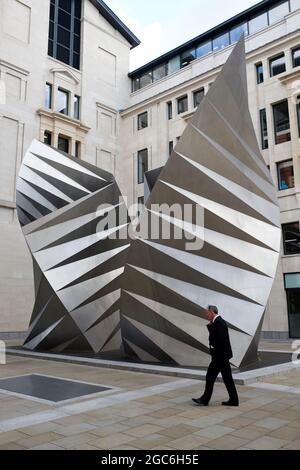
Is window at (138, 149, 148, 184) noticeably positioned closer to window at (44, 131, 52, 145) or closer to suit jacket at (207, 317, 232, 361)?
window at (44, 131, 52, 145)

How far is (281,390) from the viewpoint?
29.9 feet

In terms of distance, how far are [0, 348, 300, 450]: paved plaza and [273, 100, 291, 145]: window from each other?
20.2 m

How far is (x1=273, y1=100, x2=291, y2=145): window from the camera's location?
27169 mm


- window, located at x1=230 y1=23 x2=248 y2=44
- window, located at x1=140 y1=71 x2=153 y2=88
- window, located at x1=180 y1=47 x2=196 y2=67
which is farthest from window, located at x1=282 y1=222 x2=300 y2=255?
window, located at x1=140 y1=71 x2=153 y2=88

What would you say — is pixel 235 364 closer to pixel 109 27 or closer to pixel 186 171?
pixel 186 171

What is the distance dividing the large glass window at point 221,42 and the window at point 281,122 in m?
8.12

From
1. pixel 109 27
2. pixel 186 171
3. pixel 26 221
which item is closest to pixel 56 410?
pixel 186 171

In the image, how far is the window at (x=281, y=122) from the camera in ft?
89.1

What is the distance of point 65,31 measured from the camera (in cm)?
3488

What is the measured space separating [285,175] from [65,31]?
2165 centimetres

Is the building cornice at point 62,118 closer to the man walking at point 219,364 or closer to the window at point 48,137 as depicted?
the window at point 48,137

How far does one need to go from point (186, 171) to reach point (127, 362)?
5982 mm

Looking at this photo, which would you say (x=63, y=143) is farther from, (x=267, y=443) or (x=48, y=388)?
(x=267, y=443)

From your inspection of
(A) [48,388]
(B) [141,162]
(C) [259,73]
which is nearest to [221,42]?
(C) [259,73]
